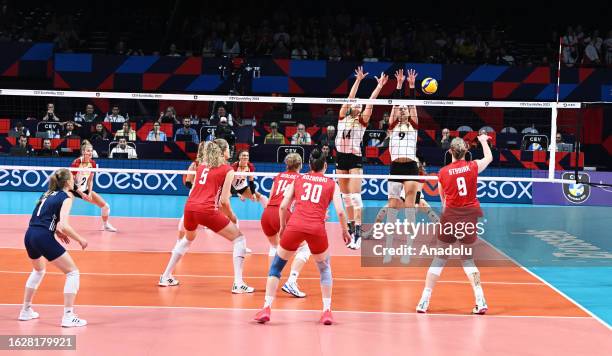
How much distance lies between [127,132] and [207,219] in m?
12.4

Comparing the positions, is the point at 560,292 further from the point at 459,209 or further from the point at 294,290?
the point at 294,290

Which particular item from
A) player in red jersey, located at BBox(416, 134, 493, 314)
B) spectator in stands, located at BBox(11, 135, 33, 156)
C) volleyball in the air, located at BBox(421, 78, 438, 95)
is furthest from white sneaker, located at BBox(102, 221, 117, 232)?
player in red jersey, located at BBox(416, 134, 493, 314)

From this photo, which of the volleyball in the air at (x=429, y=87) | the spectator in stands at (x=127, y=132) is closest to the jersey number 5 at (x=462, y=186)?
the volleyball in the air at (x=429, y=87)

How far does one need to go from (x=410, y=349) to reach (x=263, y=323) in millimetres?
Result: 1712

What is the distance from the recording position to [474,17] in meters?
29.1

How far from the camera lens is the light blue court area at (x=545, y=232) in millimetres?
11648

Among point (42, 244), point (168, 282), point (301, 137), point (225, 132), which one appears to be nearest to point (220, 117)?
point (301, 137)

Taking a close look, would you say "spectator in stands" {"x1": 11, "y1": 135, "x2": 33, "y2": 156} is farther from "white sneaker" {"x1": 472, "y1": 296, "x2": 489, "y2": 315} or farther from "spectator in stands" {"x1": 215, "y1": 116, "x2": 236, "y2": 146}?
"white sneaker" {"x1": 472, "y1": 296, "x2": 489, "y2": 315}

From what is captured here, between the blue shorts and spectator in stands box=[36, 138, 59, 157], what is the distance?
13.6 metres

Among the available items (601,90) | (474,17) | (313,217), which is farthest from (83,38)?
(313,217)

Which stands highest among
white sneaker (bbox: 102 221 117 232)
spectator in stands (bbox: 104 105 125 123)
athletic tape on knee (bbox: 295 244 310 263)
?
spectator in stands (bbox: 104 105 125 123)

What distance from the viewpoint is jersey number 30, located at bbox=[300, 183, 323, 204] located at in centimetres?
898

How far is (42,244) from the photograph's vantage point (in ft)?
27.8

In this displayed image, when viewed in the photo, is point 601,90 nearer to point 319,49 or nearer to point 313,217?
point 319,49
